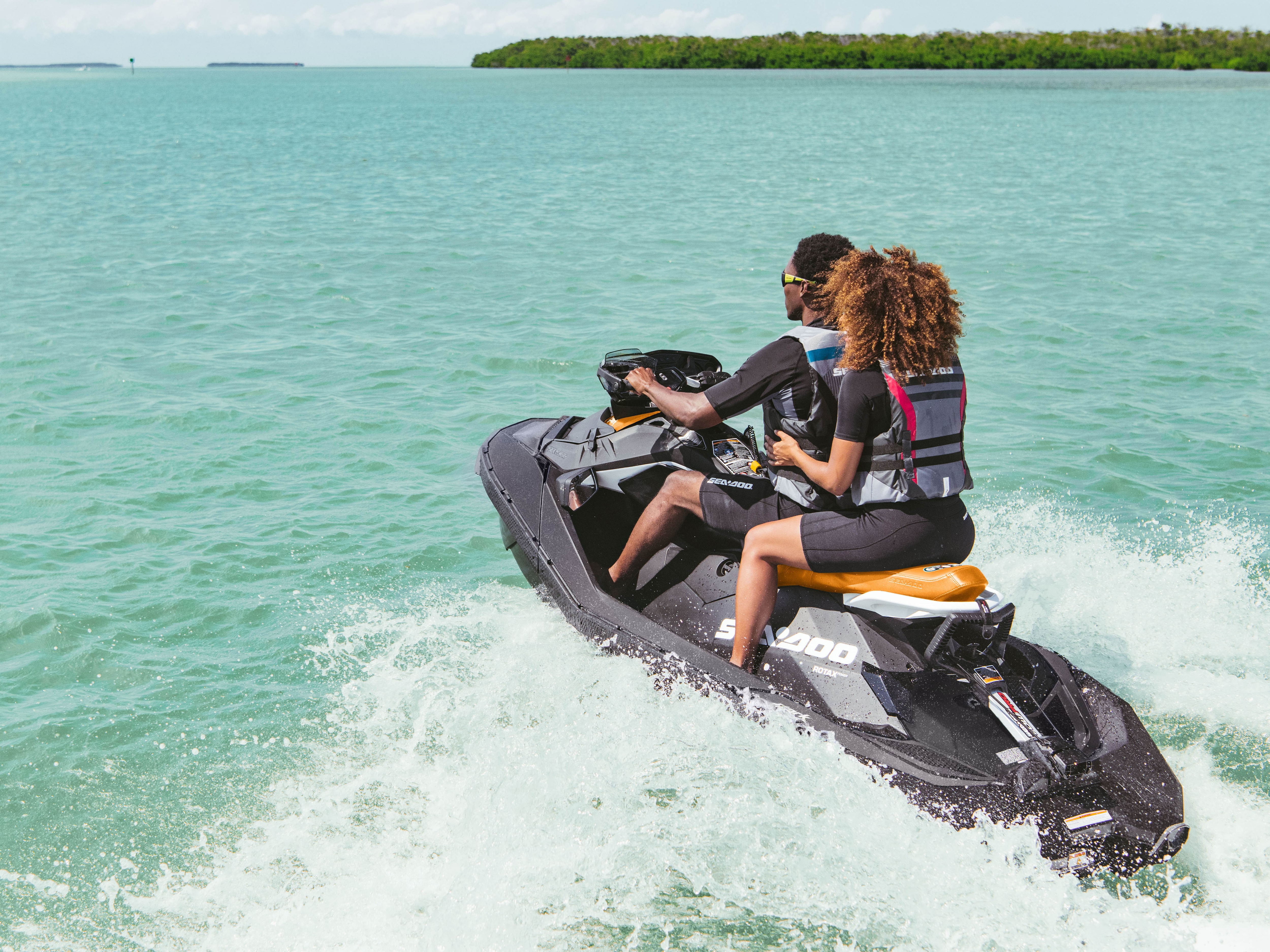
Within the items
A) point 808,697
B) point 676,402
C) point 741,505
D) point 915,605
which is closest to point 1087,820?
point 915,605

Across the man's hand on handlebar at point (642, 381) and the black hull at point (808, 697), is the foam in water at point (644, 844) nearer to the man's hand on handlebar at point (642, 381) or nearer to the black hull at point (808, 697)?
the black hull at point (808, 697)

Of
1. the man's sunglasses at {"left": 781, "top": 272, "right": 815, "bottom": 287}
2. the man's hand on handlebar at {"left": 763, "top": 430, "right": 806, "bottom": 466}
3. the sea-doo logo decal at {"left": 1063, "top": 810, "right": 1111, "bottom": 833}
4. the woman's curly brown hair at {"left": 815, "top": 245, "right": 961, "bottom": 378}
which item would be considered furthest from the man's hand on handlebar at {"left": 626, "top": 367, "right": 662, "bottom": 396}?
the sea-doo logo decal at {"left": 1063, "top": 810, "right": 1111, "bottom": 833}

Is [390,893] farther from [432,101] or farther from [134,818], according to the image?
[432,101]

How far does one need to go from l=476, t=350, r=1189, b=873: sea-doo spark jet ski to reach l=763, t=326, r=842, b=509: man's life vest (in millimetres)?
296

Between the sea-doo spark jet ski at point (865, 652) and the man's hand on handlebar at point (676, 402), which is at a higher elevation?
the man's hand on handlebar at point (676, 402)

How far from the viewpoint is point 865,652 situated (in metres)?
3.74

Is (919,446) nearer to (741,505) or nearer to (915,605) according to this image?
(915,605)

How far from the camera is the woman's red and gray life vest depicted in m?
3.46

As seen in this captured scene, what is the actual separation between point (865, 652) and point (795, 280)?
1281 mm

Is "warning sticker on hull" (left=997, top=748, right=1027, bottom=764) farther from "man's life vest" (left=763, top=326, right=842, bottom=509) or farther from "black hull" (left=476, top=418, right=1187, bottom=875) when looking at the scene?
"man's life vest" (left=763, top=326, right=842, bottom=509)

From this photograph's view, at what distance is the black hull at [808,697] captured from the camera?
3219 millimetres

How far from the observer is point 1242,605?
5.30 meters

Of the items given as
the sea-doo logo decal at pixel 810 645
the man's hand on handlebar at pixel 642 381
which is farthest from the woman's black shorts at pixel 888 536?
the man's hand on handlebar at pixel 642 381

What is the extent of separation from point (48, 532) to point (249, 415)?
2282mm
